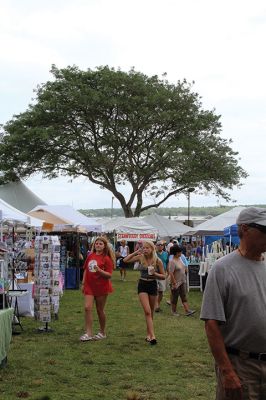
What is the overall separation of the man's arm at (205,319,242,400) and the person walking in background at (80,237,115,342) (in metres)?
5.78

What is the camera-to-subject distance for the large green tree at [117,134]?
116 feet

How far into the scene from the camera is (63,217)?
2202cm

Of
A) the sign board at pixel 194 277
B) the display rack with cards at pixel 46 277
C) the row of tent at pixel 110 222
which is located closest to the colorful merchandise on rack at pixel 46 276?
the display rack with cards at pixel 46 277

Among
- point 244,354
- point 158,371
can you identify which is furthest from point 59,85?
point 244,354

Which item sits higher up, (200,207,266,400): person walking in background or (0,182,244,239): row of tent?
(0,182,244,239): row of tent

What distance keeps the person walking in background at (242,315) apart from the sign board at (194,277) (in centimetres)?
1543

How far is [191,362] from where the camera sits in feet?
24.7

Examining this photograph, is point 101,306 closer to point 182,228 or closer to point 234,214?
point 234,214

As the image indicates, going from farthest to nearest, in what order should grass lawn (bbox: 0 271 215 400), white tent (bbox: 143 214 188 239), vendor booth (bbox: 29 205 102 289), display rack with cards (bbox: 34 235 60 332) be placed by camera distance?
white tent (bbox: 143 214 188 239) → vendor booth (bbox: 29 205 102 289) → display rack with cards (bbox: 34 235 60 332) → grass lawn (bbox: 0 271 215 400)

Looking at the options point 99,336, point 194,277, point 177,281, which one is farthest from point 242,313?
point 194,277

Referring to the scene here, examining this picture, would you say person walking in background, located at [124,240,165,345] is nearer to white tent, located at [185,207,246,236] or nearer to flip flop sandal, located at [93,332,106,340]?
flip flop sandal, located at [93,332,106,340]

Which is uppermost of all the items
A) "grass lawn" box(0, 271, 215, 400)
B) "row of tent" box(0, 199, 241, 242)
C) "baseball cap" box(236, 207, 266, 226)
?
"row of tent" box(0, 199, 241, 242)

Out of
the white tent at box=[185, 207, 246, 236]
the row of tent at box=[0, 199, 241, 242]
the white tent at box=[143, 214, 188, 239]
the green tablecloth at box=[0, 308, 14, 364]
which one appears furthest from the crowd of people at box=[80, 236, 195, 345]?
the white tent at box=[143, 214, 188, 239]

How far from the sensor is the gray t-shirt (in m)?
3.24
